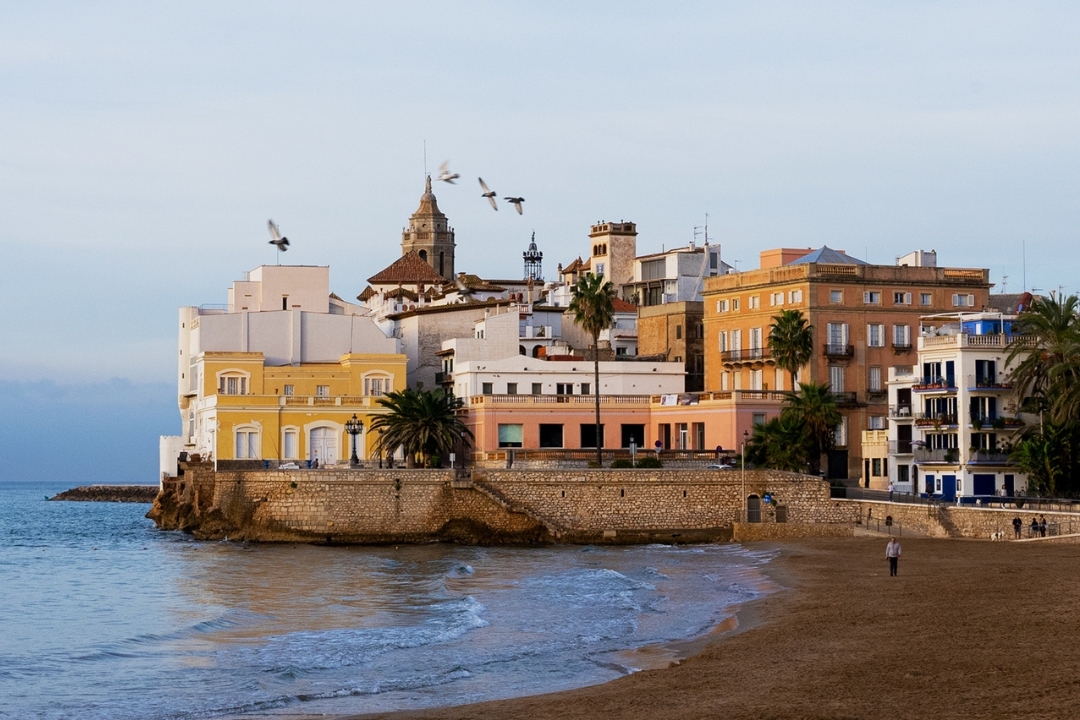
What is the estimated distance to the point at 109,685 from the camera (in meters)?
30.8

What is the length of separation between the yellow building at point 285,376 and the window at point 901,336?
2234 centimetres

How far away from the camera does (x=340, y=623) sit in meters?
38.9

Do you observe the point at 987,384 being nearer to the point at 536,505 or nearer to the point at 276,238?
the point at 536,505

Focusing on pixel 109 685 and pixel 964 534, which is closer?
pixel 109 685

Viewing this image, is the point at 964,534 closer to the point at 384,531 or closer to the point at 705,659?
the point at 384,531

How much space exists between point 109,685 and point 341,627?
8.20 meters

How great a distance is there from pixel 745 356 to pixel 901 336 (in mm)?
→ 7146

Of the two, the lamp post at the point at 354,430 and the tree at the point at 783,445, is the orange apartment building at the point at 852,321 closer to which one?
the tree at the point at 783,445

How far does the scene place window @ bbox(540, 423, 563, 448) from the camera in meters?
70.9

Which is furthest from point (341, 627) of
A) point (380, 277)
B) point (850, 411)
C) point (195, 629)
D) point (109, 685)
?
point (380, 277)

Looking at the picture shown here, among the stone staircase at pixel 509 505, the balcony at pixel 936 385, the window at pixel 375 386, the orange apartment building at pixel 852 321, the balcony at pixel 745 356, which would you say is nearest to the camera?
the stone staircase at pixel 509 505

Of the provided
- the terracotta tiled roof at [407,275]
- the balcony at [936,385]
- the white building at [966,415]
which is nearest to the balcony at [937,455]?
the white building at [966,415]

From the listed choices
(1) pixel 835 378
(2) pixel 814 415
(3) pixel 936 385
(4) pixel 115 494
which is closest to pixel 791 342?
(1) pixel 835 378

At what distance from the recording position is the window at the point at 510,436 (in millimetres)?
70375
